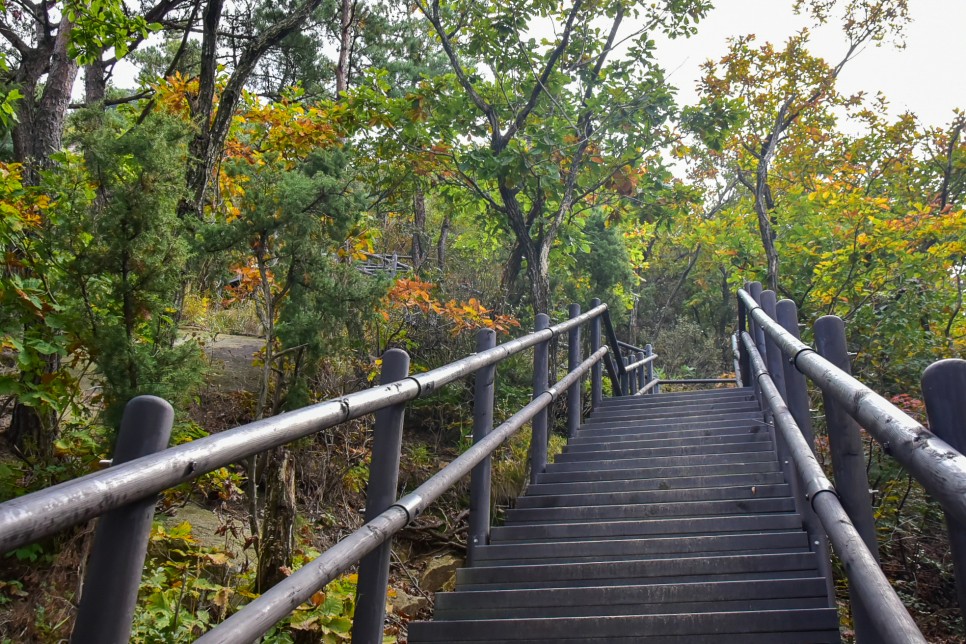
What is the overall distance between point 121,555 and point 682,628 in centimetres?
212

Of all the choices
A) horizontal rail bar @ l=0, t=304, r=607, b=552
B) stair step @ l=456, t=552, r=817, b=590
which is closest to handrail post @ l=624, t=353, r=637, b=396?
stair step @ l=456, t=552, r=817, b=590

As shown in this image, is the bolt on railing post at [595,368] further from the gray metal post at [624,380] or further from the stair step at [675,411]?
the gray metal post at [624,380]

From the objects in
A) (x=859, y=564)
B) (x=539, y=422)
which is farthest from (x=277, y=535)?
(x=859, y=564)

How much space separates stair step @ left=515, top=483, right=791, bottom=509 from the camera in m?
3.94

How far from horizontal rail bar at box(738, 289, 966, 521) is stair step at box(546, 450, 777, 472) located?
2891 mm

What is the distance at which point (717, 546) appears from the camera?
3.33 metres

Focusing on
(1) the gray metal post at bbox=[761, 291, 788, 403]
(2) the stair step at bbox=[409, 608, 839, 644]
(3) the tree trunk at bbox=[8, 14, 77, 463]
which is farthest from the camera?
(3) the tree trunk at bbox=[8, 14, 77, 463]

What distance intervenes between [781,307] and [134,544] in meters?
2.92

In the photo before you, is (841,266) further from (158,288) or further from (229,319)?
(158,288)

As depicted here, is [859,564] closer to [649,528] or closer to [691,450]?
[649,528]

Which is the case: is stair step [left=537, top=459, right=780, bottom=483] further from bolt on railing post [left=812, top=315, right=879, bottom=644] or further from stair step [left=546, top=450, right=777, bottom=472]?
bolt on railing post [left=812, top=315, right=879, bottom=644]

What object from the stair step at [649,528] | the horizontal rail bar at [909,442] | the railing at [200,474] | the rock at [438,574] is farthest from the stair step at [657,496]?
the horizontal rail bar at [909,442]

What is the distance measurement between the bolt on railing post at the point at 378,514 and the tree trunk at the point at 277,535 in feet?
4.40

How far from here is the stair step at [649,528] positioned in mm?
3486
